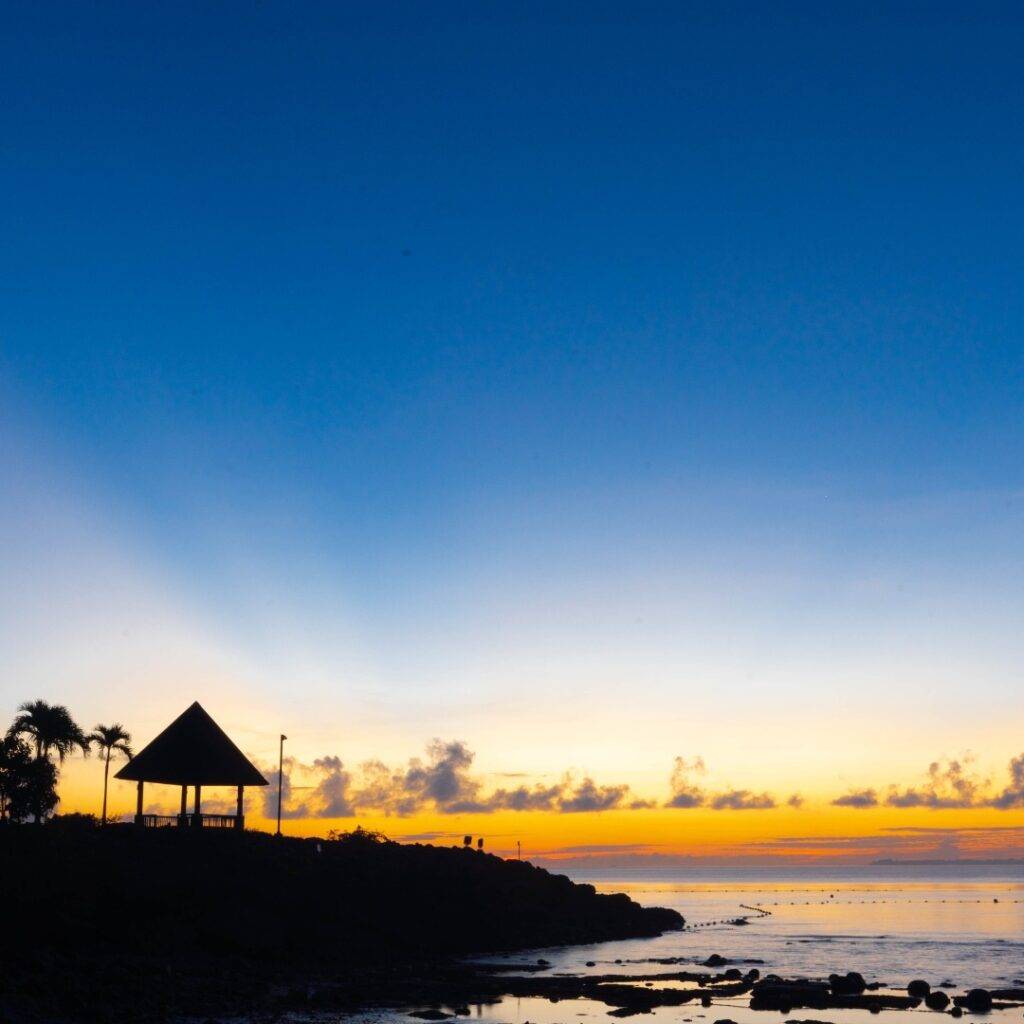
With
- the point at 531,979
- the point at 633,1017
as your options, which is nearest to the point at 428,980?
the point at 531,979

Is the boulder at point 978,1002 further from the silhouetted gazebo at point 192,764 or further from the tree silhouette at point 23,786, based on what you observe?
the tree silhouette at point 23,786

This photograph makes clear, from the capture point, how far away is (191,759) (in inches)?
2544

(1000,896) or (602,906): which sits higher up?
(602,906)

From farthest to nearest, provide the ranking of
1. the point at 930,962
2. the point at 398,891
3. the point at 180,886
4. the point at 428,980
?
the point at 930,962
the point at 398,891
the point at 180,886
the point at 428,980

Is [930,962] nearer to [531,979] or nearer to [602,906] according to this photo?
[602,906]

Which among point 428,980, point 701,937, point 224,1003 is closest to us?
point 224,1003

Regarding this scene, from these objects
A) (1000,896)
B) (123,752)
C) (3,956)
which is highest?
(123,752)

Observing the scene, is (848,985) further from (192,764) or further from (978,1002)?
(192,764)

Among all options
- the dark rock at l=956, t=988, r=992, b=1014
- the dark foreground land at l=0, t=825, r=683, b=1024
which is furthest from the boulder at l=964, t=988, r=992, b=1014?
the dark foreground land at l=0, t=825, r=683, b=1024

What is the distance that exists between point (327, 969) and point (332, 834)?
27.7m

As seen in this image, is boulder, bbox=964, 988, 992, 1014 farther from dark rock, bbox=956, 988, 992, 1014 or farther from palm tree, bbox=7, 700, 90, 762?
palm tree, bbox=7, 700, 90, 762

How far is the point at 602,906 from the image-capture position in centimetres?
8456

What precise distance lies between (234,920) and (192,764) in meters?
11.3

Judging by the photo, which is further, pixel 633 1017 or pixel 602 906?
pixel 602 906
